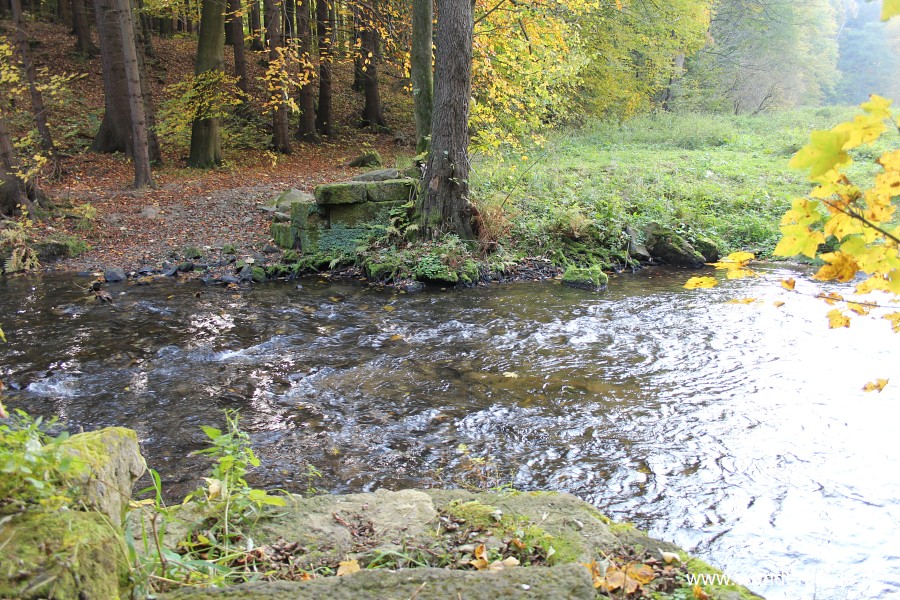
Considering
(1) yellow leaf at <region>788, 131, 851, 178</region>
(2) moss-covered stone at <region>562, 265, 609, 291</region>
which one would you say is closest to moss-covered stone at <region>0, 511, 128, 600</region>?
(1) yellow leaf at <region>788, 131, 851, 178</region>

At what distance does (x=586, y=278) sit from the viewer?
33.1 feet

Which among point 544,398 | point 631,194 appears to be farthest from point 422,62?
point 544,398

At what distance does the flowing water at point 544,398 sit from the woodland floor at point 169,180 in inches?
104

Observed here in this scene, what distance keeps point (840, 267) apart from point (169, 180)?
54.8 feet

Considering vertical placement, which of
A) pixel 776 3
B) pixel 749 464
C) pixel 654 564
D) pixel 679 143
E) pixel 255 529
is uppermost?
pixel 776 3

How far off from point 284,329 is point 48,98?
61.4 feet

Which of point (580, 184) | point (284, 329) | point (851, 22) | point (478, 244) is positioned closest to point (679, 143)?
point (580, 184)

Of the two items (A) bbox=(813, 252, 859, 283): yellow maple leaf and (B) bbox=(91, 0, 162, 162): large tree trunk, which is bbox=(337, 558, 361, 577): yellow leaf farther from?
(B) bbox=(91, 0, 162, 162): large tree trunk

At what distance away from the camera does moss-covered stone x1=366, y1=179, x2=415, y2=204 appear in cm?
1148

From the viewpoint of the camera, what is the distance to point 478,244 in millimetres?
10938

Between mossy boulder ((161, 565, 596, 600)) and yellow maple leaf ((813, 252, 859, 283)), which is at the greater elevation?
yellow maple leaf ((813, 252, 859, 283))

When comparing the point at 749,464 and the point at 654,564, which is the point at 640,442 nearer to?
the point at 749,464

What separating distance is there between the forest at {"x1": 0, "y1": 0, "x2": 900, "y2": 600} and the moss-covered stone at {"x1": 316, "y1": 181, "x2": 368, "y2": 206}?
6cm

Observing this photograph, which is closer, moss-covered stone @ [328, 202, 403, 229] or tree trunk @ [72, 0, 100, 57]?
moss-covered stone @ [328, 202, 403, 229]
